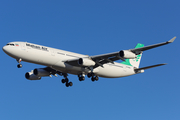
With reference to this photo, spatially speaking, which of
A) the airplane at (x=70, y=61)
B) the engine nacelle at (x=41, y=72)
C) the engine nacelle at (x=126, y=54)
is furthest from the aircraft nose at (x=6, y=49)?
the engine nacelle at (x=126, y=54)

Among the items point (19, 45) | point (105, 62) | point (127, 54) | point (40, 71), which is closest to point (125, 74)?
point (105, 62)

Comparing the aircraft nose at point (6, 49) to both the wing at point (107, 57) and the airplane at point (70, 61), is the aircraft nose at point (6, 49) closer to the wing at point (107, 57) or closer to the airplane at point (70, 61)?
the airplane at point (70, 61)

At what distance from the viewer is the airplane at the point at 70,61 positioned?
3816 centimetres

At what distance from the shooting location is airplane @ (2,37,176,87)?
38.2m

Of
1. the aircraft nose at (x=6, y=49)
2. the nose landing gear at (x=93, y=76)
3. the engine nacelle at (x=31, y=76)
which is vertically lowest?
the nose landing gear at (x=93, y=76)

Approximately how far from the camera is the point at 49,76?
151 ft

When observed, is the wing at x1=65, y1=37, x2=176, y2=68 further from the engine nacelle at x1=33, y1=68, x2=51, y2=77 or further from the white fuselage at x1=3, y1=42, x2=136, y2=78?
the engine nacelle at x1=33, y1=68, x2=51, y2=77

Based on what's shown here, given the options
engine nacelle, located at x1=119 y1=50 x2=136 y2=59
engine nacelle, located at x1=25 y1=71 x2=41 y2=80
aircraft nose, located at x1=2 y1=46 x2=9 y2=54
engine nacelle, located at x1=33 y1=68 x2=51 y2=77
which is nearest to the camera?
aircraft nose, located at x1=2 y1=46 x2=9 y2=54

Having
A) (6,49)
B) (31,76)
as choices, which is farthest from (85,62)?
(31,76)

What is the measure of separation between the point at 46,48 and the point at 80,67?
20.1 feet

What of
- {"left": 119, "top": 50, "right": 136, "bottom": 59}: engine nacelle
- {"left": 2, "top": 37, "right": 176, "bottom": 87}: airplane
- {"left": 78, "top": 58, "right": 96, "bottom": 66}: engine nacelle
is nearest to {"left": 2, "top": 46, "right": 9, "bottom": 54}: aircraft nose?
{"left": 2, "top": 37, "right": 176, "bottom": 87}: airplane

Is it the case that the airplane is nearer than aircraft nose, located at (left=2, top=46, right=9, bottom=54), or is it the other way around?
aircraft nose, located at (left=2, top=46, right=9, bottom=54)

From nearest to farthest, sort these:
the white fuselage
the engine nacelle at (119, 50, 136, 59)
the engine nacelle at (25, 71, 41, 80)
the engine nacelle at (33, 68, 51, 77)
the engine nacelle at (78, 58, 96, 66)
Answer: the white fuselage
the engine nacelle at (119, 50, 136, 59)
the engine nacelle at (78, 58, 96, 66)
the engine nacelle at (33, 68, 51, 77)
the engine nacelle at (25, 71, 41, 80)

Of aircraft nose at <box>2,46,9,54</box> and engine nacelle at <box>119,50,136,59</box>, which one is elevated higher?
aircraft nose at <box>2,46,9,54</box>
